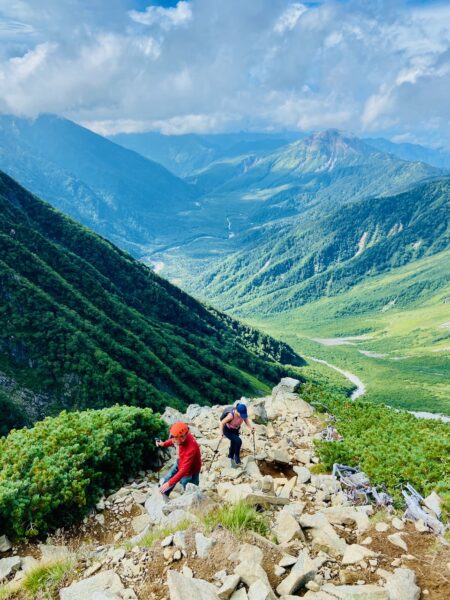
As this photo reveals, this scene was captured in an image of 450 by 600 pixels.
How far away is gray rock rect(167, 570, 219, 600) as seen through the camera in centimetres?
1182

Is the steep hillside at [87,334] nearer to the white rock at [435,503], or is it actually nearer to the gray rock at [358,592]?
the white rock at [435,503]

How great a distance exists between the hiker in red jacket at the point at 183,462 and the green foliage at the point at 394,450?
27.9 feet

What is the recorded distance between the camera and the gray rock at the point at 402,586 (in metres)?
11.9

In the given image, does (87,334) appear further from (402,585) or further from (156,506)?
(402,585)

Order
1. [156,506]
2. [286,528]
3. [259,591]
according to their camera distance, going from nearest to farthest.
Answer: [259,591], [286,528], [156,506]

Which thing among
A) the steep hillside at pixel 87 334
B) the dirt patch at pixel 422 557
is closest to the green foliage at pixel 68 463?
the dirt patch at pixel 422 557

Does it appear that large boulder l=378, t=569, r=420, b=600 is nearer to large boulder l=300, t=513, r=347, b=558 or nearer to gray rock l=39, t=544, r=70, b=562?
large boulder l=300, t=513, r=347, b=558

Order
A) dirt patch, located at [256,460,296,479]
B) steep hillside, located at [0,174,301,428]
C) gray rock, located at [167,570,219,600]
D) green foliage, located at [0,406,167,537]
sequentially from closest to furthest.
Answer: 1. gray rock, located at [167,570,219,600]
2. green foliage, located at [0,406,167,537]
3. dirt patch, located at [256,460,296,479]
4. steep hillside, located at [0,174,301,428]

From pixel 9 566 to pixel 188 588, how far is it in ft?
26.7

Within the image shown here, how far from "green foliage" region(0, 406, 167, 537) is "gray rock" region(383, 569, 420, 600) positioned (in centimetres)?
1294

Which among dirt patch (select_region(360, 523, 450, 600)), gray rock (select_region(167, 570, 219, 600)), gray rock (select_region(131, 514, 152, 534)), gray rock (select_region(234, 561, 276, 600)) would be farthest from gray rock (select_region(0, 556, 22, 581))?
dirt patch (select_region(360, 523, 450, 600))

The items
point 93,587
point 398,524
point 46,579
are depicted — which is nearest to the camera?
point 93,587

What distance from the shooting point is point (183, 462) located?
20188mm

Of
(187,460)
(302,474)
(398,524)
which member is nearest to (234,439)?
(302,474)
